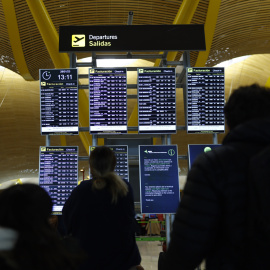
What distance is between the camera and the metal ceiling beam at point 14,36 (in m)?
12.7

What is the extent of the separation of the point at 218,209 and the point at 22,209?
84 cm

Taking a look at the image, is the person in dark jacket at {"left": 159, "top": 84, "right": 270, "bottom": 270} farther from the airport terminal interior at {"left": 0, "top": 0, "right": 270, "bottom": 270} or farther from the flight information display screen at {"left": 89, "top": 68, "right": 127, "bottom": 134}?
the airport terminal interior at {"left": 0, "top": 0, "right": 270, "bottom": 270}

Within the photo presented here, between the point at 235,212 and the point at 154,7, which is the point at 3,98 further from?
the point at 235,212

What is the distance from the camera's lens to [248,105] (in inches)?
77.6

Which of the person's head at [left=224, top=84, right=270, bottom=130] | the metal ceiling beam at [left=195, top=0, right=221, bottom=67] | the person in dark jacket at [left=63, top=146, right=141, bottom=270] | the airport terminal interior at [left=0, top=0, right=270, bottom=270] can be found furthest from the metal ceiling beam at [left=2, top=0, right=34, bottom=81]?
the person's head at [left=224, top=84, right=270, bottom=130]

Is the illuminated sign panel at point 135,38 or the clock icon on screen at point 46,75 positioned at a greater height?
the illuminated sign panel at point 135,38

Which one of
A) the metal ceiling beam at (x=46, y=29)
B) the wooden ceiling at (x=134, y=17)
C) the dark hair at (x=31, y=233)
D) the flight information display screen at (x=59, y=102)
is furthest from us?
the wooden ceiling at (x=134, y=17)

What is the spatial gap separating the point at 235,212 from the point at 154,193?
16.0 ft

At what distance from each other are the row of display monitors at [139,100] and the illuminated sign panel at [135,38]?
389mm

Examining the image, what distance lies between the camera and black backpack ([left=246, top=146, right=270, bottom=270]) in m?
1.66

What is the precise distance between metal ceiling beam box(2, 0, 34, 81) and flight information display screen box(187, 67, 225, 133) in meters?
7.78

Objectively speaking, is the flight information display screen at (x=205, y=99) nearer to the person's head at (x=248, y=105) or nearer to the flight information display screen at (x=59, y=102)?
the flight information display screen at (x=59, y=102)

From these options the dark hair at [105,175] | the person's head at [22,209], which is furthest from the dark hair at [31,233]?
the dark hair at [105,175]

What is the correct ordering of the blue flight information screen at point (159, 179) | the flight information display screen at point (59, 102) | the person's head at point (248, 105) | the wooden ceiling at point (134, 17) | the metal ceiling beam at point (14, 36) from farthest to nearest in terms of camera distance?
the wooden ceiling at point (134, 17), the metal ceiling beam at point (14, 36), the flight information display screen at point (59, 102), the blue flight information screen at point (159, 179), the person's head at point (248, 105)
